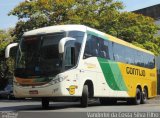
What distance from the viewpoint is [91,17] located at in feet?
125

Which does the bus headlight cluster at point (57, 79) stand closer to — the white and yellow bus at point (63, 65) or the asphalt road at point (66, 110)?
the white and yellow bus at point (63, 65)

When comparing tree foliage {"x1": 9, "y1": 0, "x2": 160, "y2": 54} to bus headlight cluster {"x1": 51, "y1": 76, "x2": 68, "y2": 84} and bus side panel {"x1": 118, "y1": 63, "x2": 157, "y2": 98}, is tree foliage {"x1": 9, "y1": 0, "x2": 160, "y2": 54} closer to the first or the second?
bus side panel {"x1": 118, "y1": 63, "x2": 157, "y2": 98}

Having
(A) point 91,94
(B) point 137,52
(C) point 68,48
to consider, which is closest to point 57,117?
(C) point 68,48

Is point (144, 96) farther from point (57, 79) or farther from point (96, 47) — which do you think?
point (57, 79)

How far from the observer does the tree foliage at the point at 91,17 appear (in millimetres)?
37969

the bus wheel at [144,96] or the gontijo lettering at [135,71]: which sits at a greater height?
the gontijo lettering at [135,71]

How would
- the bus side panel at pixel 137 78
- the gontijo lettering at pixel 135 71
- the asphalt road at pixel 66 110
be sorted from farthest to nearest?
1. the gontijo lettering at pixel 135 71
2. the bus side panel at pixel 137 78
3. the asphalt road at pixel 66 110

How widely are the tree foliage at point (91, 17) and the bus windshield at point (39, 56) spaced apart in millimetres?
17813

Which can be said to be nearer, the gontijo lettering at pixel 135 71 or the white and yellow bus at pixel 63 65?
the white and yellow bus at pixel 63 65

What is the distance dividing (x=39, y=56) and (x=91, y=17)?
65.4 ft

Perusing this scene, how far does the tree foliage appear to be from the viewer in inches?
1495

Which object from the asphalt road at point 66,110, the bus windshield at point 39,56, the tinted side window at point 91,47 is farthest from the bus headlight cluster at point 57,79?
the tinted side window at point 91,47

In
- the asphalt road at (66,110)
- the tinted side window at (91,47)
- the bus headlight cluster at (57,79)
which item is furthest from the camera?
the tinted side window at (91,47)

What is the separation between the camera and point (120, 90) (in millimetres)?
23531
